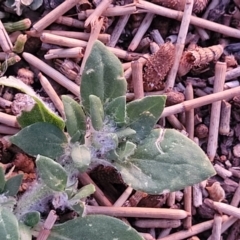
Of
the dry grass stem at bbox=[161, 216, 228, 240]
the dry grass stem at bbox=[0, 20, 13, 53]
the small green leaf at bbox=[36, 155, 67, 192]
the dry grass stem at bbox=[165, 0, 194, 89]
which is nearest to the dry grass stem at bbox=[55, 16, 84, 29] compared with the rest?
the dry grass stem at bbox=[0, 20, 13, 53]

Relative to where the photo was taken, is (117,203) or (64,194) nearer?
(64,194)

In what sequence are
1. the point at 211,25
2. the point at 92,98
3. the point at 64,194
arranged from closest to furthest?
the point at 92,98 → the point at 64,194 → the point at 211,25

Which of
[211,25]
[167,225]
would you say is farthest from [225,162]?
[211,25]

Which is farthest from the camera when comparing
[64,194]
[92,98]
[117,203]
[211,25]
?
[211,25]

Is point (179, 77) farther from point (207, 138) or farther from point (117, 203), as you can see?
point (117, 203)

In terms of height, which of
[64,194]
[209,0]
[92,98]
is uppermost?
[209,0]

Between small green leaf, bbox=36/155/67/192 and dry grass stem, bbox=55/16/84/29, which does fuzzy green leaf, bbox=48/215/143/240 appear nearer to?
small green leaf, bbox=36/155/67/192

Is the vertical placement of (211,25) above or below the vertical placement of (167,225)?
above

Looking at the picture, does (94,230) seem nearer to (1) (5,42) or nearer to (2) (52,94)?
(2) (52,94)
